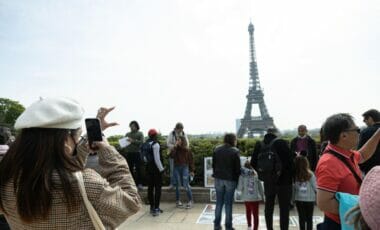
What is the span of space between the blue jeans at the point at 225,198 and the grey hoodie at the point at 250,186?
0.54ft

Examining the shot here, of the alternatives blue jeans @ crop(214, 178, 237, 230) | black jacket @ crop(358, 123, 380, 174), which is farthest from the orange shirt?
blue jeans @ crop(214, 178, 237, 230)

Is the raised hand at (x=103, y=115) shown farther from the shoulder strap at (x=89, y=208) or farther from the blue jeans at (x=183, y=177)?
the blue jeans at (x=183, y=177)

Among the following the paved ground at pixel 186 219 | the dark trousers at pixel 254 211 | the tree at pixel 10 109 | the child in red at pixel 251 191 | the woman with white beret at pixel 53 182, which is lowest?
the paved ground at pixel 186 219

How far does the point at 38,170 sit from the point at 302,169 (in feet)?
15.0

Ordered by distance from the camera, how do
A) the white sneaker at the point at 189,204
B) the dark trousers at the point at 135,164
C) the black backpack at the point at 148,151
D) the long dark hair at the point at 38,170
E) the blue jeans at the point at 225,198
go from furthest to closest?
the dark trousers at the point at 135,164, the white sneaker at the point at 189,204, the black backpack at the point at 148,151, the blue jeans at the point at 225,198, the long dark hair at the point at 38,170

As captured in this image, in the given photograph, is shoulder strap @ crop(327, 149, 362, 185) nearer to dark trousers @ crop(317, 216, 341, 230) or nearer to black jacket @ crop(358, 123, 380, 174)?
dark trousers @ crop(317, 216, 341, 230)

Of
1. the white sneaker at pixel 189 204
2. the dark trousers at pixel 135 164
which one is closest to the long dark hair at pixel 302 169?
the white sneaker at pixel 189 204

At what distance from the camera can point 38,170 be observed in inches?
52.8

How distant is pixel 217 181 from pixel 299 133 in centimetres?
227

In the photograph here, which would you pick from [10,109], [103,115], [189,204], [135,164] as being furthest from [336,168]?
[10,109]

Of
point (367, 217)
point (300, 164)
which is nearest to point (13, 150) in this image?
point (367, 217)

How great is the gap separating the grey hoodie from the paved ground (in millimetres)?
717

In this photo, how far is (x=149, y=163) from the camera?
7.04 metres

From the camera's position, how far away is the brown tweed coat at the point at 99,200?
54.4 inches
